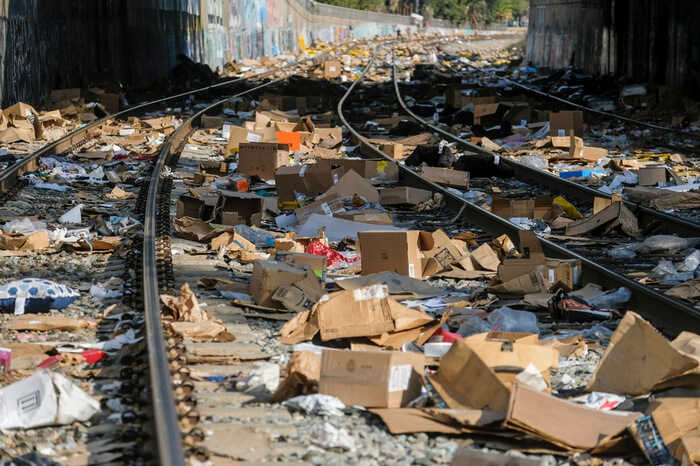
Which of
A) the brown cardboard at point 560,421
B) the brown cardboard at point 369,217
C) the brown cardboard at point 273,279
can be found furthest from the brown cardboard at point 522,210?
the brown cardboard at point 560,421

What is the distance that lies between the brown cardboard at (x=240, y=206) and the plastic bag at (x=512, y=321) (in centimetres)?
421

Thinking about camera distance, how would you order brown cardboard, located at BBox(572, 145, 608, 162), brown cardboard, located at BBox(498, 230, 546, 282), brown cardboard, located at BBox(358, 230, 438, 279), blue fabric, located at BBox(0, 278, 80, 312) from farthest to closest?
brown cardboard, located at BBox(572, 145, 608, 162)
brown cardboard, located at BBox(358, 230, 438, 279)
brown cardboard, located at BBox(498, 230, 546, 282)
blue fabric, located at BBox(0, 278, 80, 312)

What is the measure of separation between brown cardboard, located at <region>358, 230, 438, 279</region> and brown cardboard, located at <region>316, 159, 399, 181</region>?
540cm

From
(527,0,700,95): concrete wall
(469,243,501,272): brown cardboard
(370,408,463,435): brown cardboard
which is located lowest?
(469,243,501,272): brown cardboard

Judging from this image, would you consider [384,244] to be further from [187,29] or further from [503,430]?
[187,29]

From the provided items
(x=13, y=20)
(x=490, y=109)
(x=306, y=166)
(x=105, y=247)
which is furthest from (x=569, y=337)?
(x=13, y=20)

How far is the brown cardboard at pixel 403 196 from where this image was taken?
38.1 ft

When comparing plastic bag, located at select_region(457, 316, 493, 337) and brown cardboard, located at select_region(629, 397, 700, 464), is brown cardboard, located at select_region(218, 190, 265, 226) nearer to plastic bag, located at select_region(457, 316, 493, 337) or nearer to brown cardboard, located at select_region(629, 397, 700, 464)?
plastic bag, located at select_region(457, 316, 493, 337)

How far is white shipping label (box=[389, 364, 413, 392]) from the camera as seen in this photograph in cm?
497

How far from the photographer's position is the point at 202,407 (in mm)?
4938

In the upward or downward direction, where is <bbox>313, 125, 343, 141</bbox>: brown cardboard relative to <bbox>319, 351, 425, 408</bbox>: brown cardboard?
downward

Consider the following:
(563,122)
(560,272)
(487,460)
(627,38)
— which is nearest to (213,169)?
(563,122)

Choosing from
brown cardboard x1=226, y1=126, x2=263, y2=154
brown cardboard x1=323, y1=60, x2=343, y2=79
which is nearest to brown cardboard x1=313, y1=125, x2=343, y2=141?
brown cardboard x1=226, y1=126, x2=263, y2=154

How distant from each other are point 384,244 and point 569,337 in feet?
6.53
